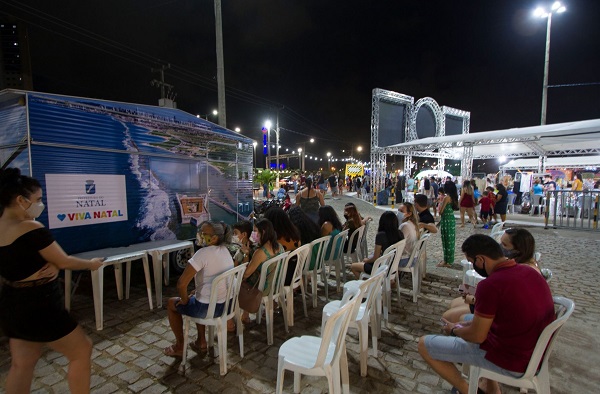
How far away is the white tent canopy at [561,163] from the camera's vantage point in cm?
2362

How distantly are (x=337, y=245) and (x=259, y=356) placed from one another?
225 centimetres

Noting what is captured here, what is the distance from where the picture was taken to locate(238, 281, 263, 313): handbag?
10.4ft

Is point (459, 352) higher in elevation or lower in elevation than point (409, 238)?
lower

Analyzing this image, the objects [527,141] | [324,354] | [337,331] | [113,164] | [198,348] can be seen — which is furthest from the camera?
[527,141]

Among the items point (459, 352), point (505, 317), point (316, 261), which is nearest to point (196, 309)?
point (316, 261)

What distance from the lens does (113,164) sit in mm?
4922

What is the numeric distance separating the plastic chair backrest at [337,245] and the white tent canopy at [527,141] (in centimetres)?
1211

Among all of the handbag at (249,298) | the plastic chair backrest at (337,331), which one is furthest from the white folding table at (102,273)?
the plastic chair backrest at (337,331)

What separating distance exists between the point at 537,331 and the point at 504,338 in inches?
7.7

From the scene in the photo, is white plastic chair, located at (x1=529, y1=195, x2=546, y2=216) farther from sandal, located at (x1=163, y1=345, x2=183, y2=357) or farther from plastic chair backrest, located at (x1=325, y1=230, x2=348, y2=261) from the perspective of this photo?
sandal, located at (x1=163, y1=345, x2=183, y2=357)

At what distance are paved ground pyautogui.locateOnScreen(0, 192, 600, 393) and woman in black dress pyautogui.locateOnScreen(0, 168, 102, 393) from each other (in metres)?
0.75

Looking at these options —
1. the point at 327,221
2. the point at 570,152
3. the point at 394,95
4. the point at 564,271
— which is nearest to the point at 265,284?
the point at 327,221

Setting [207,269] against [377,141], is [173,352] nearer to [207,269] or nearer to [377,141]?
[207,269]

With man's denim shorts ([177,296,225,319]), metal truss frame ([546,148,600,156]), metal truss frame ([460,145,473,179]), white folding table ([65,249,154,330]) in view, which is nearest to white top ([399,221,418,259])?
man's denim shorts ([177,296,225,319])
